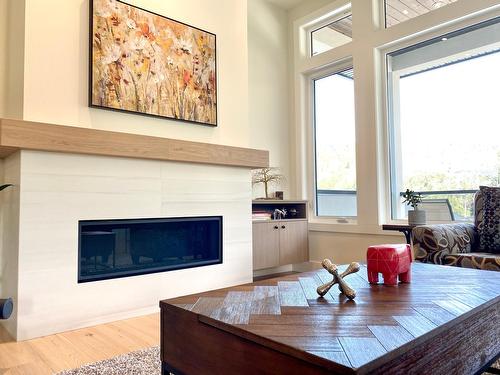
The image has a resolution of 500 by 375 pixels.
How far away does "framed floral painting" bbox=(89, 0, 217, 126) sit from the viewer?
107 inches

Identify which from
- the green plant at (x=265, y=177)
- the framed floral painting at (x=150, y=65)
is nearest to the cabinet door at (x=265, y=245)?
the green plant at (x=265, y=177)

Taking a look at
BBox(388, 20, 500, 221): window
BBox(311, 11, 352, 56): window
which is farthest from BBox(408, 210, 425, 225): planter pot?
BBox(311, 11, 352, 56): window

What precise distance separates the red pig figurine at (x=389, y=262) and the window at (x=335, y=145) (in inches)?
107

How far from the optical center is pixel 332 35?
4.48 meters

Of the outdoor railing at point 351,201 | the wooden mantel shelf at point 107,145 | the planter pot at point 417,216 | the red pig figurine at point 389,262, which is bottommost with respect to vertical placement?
the red pig figurine at point 389,262

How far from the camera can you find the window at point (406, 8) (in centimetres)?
352

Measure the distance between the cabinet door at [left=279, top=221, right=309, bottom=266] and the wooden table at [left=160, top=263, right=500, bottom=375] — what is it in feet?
8.20

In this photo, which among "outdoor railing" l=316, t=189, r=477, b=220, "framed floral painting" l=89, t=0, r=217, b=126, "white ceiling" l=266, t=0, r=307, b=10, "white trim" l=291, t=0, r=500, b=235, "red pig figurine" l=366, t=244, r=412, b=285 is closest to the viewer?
"red pig figurine" l=366, t=244, r=412, b=285

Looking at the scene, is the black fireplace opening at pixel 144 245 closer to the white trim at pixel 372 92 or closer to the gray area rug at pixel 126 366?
the gray area rug at pixel 126 366

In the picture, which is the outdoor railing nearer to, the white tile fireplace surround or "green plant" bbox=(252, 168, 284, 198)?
"green plant" bbox=(252, 168, 284, 198)

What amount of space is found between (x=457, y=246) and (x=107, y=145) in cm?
243

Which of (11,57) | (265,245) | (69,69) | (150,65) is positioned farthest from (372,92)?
(11,57)

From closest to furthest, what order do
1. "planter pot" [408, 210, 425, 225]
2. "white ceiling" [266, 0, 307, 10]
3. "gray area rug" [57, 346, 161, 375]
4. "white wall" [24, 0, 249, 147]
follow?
"gray area rug" [57, 346, 161, 375]
"white wall" [24, 0, 249, 147]
"planter pot" [408, 210, 425, 225]
"white ceiling" [266, 0, 307, 10]

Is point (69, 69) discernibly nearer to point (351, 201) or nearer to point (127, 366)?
point (127, 366)
